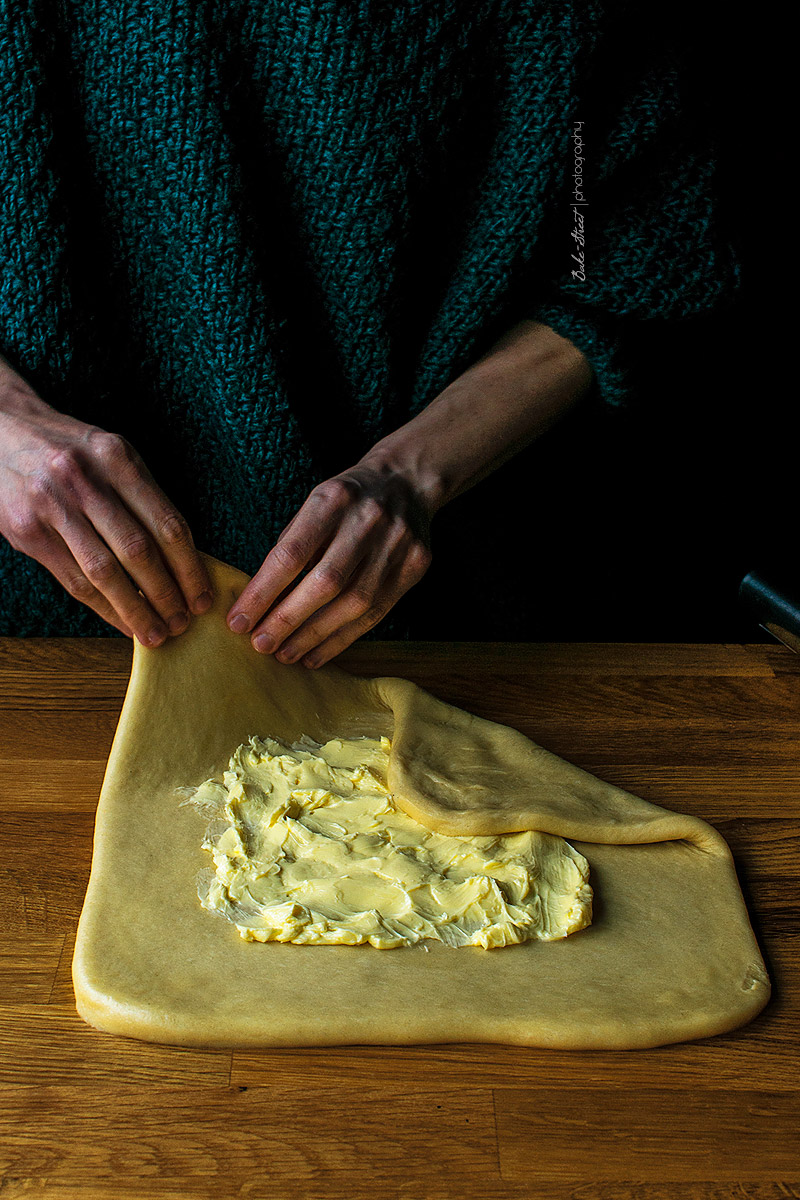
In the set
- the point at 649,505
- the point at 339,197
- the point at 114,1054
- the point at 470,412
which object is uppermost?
the point at 339,197

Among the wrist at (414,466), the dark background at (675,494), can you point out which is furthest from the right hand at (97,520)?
the dark background at (675,494)

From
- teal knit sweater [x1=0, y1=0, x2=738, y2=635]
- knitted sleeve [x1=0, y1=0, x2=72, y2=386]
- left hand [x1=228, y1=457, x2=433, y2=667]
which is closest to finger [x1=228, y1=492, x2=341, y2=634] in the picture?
left hand [x1=228, y1=457, x2=433, y2=667]

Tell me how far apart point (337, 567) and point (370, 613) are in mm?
98

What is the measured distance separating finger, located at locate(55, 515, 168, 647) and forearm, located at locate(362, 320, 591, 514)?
0.30 metres

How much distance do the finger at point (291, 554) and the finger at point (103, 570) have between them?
104 mm

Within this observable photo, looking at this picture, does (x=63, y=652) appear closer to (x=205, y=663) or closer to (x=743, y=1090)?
(x=205, y=663)

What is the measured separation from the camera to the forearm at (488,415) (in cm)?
117

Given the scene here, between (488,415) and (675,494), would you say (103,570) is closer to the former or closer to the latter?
(488,415)

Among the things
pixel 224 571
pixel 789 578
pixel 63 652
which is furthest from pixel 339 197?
pixel 789 578

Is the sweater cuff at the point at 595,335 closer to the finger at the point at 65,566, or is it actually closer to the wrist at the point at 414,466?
the wrist at the point at 414,466

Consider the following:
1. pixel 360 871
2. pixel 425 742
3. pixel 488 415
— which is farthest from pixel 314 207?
pixel 360 871

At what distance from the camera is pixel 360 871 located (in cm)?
93

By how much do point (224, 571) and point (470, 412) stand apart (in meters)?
0.35

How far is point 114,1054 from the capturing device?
2.61 feet
